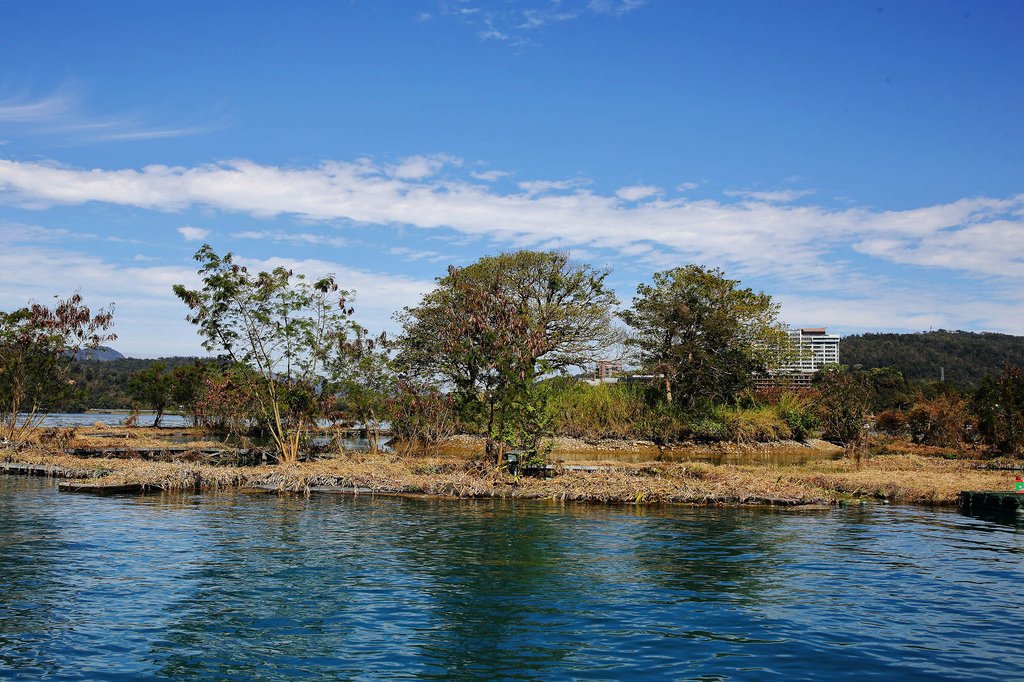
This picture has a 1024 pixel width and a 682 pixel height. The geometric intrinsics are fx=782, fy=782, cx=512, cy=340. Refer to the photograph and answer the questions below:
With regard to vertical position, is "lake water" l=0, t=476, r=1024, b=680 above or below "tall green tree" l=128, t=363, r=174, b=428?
below

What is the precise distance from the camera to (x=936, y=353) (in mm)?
149125

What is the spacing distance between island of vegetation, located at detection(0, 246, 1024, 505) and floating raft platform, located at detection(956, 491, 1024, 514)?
0.62 metres

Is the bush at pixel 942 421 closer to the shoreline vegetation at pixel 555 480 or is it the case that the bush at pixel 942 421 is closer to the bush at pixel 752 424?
the bush at pixel 752 424

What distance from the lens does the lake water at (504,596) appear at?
457 inches

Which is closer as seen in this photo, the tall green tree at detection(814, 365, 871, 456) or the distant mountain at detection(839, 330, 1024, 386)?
the tall green tree at detection(814, 365, 871, 456)

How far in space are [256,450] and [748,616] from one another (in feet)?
95.8

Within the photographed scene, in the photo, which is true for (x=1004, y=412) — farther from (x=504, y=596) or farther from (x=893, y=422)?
(x=504, y=596)

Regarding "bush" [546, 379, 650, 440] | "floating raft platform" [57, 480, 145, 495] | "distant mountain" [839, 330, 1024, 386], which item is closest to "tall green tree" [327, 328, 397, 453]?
"floating raft platform" [57, 480, 145, 495]

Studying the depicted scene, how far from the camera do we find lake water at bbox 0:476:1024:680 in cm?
1160

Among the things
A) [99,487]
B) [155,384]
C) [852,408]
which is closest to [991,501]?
[852,408]

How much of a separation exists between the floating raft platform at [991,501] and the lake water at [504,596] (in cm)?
273

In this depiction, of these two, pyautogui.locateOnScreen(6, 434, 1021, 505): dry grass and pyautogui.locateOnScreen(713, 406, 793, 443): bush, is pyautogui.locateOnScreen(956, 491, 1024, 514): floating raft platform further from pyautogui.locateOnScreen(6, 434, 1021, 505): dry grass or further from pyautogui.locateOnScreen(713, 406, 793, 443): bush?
pyautogui.locateOnScreen(713, 406, 793, 443): bush

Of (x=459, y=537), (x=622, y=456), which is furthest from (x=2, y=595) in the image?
(x=622, y=456)

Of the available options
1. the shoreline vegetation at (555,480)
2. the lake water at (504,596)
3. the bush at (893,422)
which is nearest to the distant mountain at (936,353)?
the bush at (893,422)
